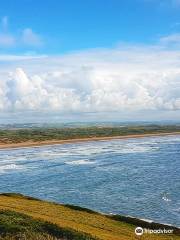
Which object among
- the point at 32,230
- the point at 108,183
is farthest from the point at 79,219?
the point at 108,183

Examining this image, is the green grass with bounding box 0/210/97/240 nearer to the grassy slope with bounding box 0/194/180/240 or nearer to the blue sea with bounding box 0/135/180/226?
the grassy slope with bounding box 0/194/180/240

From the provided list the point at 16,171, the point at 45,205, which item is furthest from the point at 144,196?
the point at 16,171

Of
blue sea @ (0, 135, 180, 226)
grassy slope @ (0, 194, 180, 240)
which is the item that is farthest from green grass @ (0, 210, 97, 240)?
blue sea @ (0, 135, 180, 226)

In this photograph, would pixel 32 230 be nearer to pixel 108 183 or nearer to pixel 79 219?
pixel 79 219

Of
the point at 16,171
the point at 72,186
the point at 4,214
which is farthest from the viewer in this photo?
the point at 16,171

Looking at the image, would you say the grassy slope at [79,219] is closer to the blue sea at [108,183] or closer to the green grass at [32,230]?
the green grass at [32,230]

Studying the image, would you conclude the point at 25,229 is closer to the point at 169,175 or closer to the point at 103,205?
the point at 103,205
